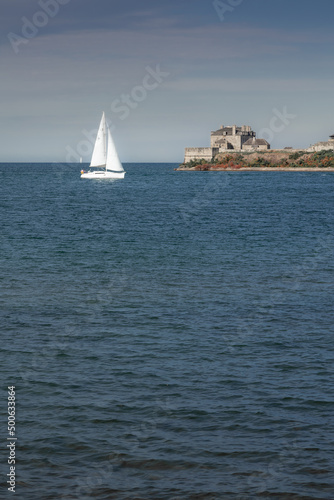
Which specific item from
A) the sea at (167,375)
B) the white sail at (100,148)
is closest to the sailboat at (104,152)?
the white sail at (100,148)

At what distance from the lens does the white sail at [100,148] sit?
15650cm

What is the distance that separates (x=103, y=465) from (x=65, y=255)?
2965cm

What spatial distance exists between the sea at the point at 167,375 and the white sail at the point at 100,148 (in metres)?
116

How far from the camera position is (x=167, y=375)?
1966 centimetres

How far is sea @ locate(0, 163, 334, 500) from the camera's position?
13.8 m

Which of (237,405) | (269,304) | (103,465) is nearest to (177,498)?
(103,465)

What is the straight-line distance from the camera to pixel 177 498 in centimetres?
1281

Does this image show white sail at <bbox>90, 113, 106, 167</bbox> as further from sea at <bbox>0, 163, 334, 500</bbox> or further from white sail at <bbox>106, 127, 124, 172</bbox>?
sea at <bbox>0, 163, 334, 500</bbox>

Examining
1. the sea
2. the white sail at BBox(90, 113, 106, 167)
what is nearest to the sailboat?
the white sail at BBox(90, 113, 106, 167)

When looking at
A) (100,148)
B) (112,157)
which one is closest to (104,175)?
(112,157)

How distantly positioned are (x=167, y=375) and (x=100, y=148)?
145531 mm

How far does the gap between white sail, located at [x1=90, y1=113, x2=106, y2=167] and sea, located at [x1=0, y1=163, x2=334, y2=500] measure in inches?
4584

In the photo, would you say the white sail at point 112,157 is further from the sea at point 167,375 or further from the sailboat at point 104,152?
the sea at point 167,375

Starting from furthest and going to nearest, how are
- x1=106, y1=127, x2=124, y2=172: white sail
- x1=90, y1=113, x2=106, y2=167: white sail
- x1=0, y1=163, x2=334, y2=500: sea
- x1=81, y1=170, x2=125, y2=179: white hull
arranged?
1. x1=81, y1=170, x2=125, y2=179: white hull
2. x1=106, y1=127, x2=124, y2=172: white sail
3. x1=90, y1=113, x2=106, y2=167: white sail
4. x1=0, y1=163, x2=334, y2=500: sea
